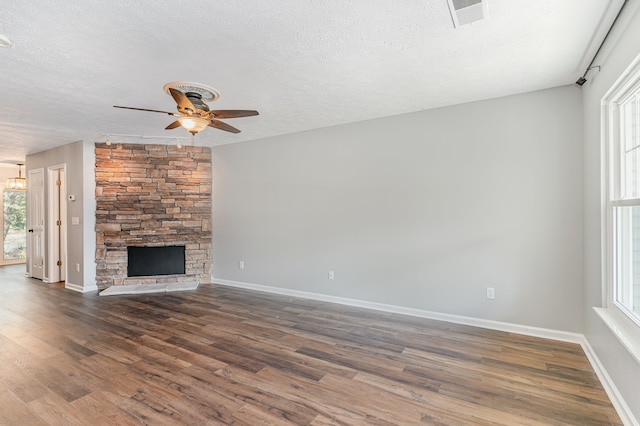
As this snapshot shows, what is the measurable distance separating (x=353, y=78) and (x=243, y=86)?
108 cm

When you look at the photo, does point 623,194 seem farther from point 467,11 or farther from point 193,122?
point 193,122

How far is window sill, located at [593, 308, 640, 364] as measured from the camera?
5.72 ft

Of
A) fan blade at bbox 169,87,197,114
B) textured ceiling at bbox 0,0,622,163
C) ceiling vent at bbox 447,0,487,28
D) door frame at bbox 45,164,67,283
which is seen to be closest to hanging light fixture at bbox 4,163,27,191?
door frame at bbox 45,164,67,283

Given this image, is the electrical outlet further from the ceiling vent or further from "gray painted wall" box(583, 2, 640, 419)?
the ceiling vent

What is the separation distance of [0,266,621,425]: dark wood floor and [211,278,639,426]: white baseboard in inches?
3.0

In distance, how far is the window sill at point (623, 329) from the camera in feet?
5.72

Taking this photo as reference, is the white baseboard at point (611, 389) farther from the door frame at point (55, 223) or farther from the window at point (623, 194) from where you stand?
the door frame at point (55, 223)

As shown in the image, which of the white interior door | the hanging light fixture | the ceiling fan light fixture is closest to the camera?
the ceiling fan light fixture

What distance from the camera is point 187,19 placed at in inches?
73.8

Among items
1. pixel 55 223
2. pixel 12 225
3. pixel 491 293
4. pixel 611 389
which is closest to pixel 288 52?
pixel 491 293

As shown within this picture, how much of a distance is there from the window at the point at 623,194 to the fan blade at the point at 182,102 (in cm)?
312

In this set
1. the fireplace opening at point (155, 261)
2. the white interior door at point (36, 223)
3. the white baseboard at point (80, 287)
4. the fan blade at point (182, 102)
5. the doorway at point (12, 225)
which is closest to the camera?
the fan blade at point (182, 102)

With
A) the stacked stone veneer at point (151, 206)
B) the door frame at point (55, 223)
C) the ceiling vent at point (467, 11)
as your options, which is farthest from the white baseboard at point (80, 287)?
the ceiling vent at point (467, 11)

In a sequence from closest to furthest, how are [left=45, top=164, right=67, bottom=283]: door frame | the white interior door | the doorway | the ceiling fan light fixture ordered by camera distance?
the ceiling fan light fixture < [left=45, top=164, right=67, bottom=283]: door frame < the white interior door < the doorway
